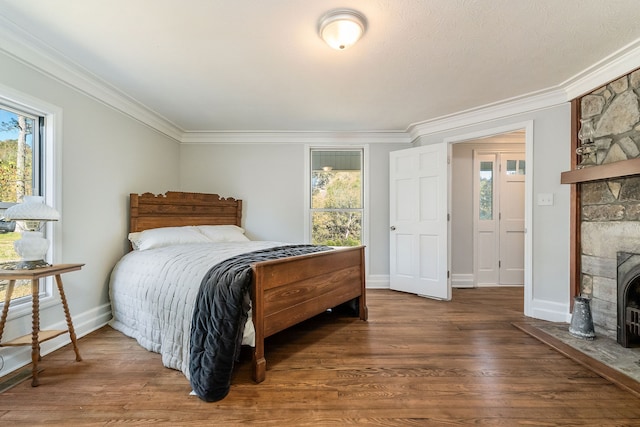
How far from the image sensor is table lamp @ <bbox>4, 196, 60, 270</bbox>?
66.2 inches

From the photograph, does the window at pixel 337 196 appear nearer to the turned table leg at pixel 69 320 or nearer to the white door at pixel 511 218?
the white door at pixel 511 218

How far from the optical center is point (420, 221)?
362cm

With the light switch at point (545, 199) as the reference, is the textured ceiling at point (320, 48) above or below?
above

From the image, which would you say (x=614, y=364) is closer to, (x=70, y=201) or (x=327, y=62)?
(x=327, y=62)

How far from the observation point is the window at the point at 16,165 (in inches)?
75.8

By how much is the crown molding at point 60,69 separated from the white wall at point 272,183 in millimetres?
1002

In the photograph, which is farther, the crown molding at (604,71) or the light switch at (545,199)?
the light switch at (545,199)

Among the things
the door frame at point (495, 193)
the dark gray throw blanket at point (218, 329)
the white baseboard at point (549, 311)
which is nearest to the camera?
the dark gray throw blanket at point (218, 329)

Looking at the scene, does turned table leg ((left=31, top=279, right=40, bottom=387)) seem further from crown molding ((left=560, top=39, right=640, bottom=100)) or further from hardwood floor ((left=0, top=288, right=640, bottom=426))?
crown molding ((left=560, top=39, right=640, bottom=100))

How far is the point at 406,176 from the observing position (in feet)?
12.3

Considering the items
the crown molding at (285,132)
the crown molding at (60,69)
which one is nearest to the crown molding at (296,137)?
the crown molding at (285,132)

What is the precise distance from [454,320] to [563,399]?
1.18 m

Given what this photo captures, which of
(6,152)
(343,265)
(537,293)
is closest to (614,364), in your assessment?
(537,293)

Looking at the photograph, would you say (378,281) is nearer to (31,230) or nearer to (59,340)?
(59,340)
